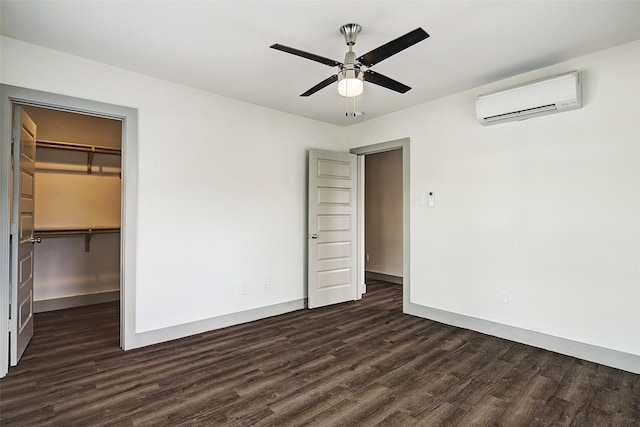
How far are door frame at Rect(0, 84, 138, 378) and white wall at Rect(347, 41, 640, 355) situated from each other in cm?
308

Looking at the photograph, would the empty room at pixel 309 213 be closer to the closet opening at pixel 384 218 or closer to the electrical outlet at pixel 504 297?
the electrical outlet at pixel 504 297

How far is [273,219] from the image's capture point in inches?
166

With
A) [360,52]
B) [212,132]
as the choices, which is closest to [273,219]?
[212,132]

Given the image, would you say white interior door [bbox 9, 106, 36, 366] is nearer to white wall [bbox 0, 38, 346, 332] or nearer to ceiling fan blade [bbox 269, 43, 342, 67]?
white wall [bbox 0, 38, 346, 332]

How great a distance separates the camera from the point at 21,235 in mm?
2879

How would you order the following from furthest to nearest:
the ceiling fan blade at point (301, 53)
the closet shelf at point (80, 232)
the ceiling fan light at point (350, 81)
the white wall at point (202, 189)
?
1. the closet shelf at point (80, 232)
2. the white wall at point (202, 189)
3. the ceiling fan light at point (350, 81)
4. the ceiling fan blade at point (301, 53)

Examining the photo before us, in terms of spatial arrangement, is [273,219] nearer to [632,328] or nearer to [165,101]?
[165,101]

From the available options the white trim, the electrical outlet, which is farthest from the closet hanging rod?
the electrical outlet

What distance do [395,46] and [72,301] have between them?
4.93 m

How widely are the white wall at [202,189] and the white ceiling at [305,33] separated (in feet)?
0.72

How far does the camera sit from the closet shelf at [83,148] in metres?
4.11

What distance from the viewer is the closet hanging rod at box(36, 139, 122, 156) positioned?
13.5 ft

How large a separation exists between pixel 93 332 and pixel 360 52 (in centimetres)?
381

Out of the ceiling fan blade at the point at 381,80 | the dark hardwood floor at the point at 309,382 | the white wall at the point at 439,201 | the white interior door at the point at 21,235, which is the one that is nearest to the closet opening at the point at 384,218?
the white wall at the point at 439,201
